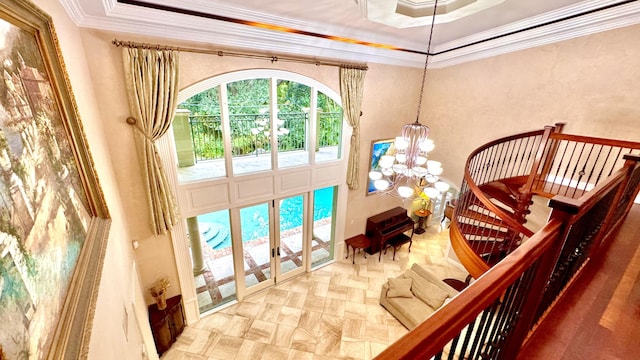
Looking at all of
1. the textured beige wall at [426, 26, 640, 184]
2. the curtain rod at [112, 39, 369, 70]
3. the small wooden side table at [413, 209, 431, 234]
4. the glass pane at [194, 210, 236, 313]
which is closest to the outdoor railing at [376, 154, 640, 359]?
the textured beige wall at [426, 26, 640, 184]

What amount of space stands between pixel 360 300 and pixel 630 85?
5337 millimetres

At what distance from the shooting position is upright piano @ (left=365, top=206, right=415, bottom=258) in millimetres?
6184

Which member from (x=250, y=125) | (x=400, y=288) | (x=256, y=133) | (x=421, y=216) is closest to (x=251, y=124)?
(x=250, y=125)

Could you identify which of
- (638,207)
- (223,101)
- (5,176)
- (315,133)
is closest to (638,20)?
(638,207)

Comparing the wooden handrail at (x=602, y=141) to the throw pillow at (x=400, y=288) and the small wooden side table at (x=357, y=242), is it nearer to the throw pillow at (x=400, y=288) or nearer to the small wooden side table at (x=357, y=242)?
the throw pillow at (x=400, y=288)

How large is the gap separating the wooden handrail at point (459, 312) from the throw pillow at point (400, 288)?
13.3 feet

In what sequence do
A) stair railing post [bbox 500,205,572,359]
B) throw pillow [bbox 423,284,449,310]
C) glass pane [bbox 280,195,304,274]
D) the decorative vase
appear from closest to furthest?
stair railing post [bbox 500,205,572,359] → the decorative vase → throw pillow [bbox 423,284,449,310] → glass pane [bbox 280,195,304,274]

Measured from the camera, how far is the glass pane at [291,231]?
5.22 metres

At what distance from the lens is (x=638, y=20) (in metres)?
3.18

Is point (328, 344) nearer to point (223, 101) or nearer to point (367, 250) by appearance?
point (367, 250)

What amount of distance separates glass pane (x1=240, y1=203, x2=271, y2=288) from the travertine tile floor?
0.39 meters

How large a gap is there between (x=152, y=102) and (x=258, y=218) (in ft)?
8.75

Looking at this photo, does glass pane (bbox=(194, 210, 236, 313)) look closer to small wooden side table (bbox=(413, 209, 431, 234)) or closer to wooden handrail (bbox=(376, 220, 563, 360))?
wooden handrail (bbox=(376, 220, 563, 360))

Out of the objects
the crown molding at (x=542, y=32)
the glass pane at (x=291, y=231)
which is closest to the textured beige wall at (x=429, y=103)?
the crown molding at (x=542, y=32)
